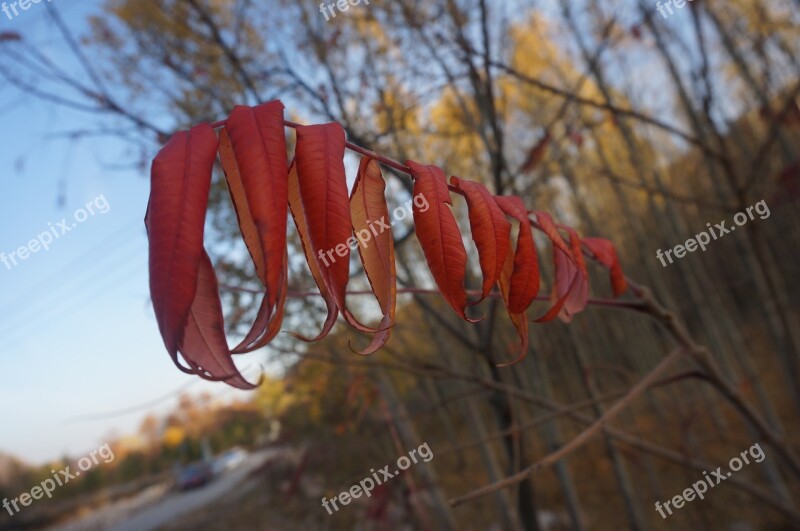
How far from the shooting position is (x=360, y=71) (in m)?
2.39

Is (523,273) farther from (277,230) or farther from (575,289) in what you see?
(277,230)

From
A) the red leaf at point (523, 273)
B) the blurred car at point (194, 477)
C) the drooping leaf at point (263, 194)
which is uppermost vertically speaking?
the drooping leaf at point (263, 194)

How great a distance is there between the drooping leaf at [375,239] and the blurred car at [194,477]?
2603 cm

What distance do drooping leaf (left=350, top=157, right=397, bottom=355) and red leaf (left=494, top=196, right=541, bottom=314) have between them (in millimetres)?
161

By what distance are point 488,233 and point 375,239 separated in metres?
0.13

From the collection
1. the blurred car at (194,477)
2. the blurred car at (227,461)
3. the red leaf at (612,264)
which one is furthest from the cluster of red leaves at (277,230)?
the blurred car at (227,461)

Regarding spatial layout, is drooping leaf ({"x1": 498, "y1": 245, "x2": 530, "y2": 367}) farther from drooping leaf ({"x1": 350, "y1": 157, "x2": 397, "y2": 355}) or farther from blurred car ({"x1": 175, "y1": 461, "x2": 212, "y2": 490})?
blurred car ({"x1": 175, "y1": 461, "x2": 212, "y2": 490})

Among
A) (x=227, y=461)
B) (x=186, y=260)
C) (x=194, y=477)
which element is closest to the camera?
(x=186, y=260)

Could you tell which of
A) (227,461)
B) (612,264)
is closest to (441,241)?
(612,264)

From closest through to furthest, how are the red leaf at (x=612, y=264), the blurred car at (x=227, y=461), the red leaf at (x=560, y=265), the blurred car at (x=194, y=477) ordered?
the red leaf at (x=560, y=265), the red leaf at (x=612, y=264), the blurred car at (x=194, y=477), the blurred car at (x=227, y=461)

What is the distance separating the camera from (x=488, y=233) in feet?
1.87

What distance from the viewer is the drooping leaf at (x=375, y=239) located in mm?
517

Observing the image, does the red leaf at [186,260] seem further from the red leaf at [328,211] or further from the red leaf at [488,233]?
the red leaf at [488,233]

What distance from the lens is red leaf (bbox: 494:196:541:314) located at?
0.59 m
